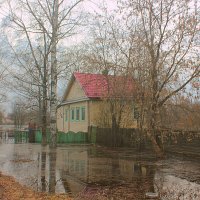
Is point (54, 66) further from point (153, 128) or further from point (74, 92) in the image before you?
point (74, 92)

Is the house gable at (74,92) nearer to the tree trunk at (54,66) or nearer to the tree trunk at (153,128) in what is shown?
the tree trunk at (54,66)

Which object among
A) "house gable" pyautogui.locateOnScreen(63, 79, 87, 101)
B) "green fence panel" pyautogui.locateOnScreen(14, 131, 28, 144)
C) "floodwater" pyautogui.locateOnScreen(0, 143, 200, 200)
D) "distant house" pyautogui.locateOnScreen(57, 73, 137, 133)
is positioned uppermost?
"house gable" pyautogui.locateOnScreen(63, 79, 87, 101)

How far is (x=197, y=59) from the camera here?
15664 millimetres

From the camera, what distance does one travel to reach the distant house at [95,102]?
23312 mm

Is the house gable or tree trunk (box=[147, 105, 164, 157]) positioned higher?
the house gable

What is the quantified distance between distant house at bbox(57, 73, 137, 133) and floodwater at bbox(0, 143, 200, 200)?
227 inches

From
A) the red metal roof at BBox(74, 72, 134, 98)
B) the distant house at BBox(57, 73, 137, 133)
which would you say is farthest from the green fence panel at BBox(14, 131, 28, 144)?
the red metal roof at BBox(74, 72, 134, 98)

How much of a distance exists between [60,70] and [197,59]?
383 inches

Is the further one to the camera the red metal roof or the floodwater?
the red metal roof

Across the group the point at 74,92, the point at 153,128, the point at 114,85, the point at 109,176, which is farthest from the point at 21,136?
the point at 109,176

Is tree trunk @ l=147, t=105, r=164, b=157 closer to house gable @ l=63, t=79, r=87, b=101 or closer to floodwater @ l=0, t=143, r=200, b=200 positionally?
floodwater @ l=0, t=143, r=200, b=200

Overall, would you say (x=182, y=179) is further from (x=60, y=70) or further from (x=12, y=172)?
(x=60, y=70)

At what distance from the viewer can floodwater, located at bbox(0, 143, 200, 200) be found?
30.6 ft

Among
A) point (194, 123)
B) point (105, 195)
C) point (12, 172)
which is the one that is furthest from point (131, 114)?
point (105, 195)
